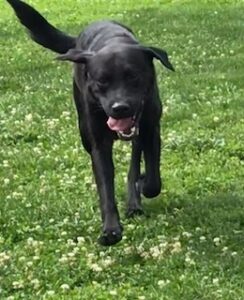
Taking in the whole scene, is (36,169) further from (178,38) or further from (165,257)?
(178,38)

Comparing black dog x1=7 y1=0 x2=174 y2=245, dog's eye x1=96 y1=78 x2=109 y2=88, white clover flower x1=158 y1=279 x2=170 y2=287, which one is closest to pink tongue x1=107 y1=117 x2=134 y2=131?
black dog x1=7 y1=0 x2=174 y2=245

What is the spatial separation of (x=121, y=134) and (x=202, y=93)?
16.4 ft

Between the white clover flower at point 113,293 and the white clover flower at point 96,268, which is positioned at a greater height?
the white clover flower at point 113,293

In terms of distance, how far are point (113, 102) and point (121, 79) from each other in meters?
0.18

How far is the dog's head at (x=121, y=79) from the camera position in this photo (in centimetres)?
659

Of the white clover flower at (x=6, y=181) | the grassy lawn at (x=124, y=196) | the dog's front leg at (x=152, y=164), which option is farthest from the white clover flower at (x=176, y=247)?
the white clover flower at (x=6, y=181)

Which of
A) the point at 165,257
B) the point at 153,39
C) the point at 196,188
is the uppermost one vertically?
the point at 165,257

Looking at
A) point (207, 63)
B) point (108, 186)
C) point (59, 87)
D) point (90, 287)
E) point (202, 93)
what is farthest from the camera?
point (207, 63)

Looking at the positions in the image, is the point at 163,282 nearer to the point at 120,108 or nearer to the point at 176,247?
the point at 176,247

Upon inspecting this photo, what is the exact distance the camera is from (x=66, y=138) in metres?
10.2

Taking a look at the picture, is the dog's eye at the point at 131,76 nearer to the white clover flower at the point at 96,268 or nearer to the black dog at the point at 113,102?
the black dog at the point at 113,102

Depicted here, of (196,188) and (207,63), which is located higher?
(196,188)


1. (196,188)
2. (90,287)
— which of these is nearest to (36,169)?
(196,188)

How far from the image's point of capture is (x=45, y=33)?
8336 millimetres
